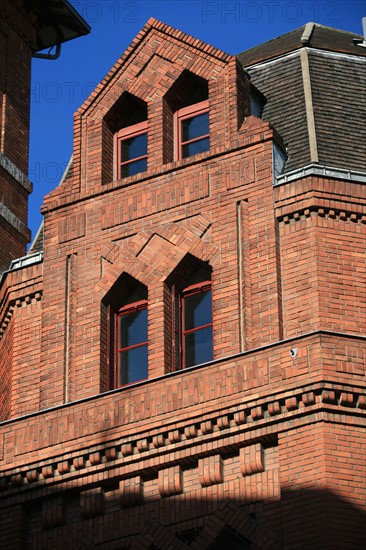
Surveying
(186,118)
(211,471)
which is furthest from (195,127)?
(211,471)

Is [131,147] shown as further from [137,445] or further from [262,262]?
[137,445]

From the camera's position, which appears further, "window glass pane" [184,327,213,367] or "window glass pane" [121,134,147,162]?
"window glass pane" [121,134,147,162]

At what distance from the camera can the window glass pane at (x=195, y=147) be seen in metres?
36.2

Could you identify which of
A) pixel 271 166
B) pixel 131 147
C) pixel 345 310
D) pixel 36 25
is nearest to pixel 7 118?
pixel 36 25

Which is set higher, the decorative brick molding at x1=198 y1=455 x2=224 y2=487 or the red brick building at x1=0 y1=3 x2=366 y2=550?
the red brick building at x1=0 y1=3 x2=366 y2=550

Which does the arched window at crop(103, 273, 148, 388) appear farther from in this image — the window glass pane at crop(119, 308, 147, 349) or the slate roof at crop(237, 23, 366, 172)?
the slate roof at crop(237, 23, 366, 172)

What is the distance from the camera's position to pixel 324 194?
33.9m

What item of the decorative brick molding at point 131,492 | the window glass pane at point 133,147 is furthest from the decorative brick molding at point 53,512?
the window glass pane at point 133,147

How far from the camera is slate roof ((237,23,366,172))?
35.8 m

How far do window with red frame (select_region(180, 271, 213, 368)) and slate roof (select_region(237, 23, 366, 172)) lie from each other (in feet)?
9.93

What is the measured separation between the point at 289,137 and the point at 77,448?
7.92 metres

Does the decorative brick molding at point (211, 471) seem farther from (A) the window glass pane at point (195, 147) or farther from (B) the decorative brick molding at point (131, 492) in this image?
(A) the window glass pane at point (195, 147)

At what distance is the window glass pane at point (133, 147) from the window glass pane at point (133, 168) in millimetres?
168

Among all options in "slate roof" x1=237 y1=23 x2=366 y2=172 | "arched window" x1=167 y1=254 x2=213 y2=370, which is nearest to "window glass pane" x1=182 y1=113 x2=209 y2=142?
"slate roof" x1=237 y1=23 x2=366 y2=172
